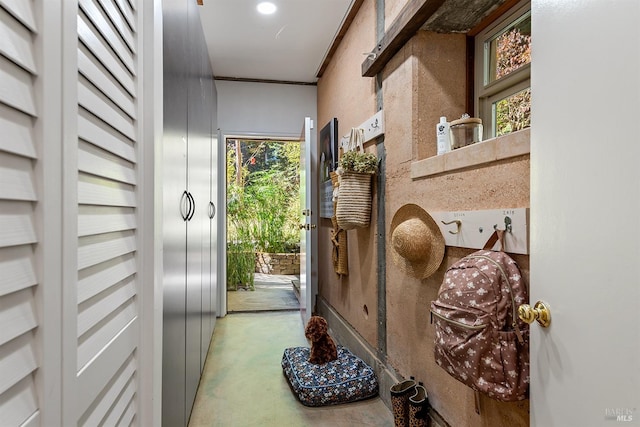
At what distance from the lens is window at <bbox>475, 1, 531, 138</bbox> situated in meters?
1.53

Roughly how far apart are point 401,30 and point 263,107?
2.47m

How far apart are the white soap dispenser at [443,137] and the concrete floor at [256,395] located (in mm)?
1438

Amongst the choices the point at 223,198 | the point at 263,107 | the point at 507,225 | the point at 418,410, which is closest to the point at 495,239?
the point at 507,225

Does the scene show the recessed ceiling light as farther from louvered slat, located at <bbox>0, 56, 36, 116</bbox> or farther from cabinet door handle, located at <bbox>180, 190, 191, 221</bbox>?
louvered slat, located at <bbox>0, 56, 36, 116</bbox>

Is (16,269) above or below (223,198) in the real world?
below

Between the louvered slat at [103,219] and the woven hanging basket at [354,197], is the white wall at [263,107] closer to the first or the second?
the woven hanging basket at [354,197]

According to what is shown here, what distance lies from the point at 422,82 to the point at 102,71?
1.45 meters

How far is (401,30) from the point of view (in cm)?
186

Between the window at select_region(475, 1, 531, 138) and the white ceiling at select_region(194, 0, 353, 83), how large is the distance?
4.30 feet

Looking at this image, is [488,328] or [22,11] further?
[488,328]

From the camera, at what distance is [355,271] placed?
2.86 m

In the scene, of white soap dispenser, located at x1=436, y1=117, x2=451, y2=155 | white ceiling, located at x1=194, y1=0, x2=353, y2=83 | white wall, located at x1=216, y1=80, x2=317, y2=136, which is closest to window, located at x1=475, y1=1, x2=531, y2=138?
white soap dispenser, located at x1=436, y1=117, x2=451, y2=155

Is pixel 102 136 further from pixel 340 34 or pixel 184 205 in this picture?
pixel 340 34

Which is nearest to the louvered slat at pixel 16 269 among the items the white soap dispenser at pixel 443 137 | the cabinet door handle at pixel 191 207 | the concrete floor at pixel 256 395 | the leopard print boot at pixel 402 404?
the cabinet door handle at pixel 191 207
